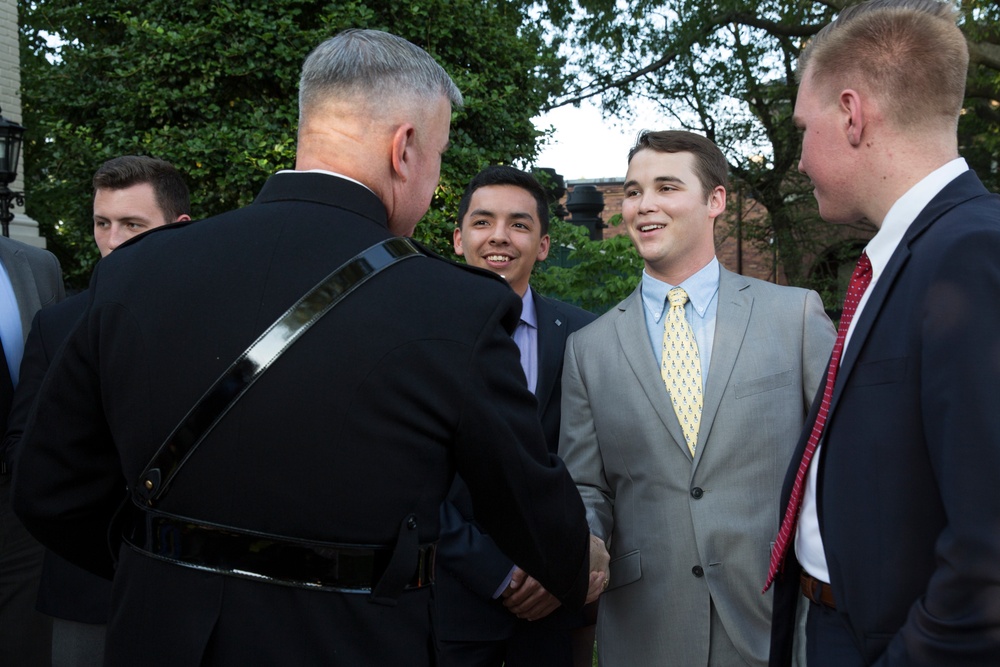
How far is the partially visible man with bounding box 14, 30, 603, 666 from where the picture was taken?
1.63 meters

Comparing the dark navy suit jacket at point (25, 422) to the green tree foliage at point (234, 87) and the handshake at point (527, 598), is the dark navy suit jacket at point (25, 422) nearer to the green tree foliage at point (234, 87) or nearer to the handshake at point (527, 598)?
the handshake at point (527, 598)

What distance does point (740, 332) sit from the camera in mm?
2773

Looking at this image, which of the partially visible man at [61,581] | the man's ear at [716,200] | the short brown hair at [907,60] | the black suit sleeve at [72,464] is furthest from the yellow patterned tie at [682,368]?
the partially visible man at [61,581]

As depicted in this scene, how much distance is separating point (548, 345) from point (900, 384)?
1.93 meters

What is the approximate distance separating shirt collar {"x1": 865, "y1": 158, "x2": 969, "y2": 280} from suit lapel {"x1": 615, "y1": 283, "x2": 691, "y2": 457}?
0.97 meters

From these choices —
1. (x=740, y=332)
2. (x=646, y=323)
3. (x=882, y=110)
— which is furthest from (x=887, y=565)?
(x=646, y=323)

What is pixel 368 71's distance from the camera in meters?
1.88

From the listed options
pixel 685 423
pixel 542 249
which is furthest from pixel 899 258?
pixel 542 249

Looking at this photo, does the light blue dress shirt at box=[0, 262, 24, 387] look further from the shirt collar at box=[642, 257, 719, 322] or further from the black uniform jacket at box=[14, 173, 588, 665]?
the shirt collar at box=[642, 257, 719, 322]

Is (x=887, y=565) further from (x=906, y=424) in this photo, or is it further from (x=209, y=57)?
(x=209, y=57)

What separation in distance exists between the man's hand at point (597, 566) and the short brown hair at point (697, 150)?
128 cm

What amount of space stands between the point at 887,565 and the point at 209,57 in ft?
21.1

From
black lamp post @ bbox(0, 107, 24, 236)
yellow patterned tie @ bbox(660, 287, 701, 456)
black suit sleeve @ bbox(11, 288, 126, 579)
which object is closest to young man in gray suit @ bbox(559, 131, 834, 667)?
yellow patterned tie @ bbox(660, 287, 701, 456)

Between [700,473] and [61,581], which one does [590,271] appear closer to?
[700,473]
